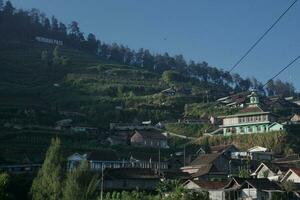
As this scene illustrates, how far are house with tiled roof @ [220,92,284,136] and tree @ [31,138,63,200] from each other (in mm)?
40937

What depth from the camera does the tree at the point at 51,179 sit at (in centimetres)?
4609

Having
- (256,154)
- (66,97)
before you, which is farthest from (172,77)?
(256,154)

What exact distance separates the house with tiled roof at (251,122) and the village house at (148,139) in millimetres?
9399

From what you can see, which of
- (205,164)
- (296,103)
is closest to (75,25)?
(296,103)

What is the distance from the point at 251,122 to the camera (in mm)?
83812

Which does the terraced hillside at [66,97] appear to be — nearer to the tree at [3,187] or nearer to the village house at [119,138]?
the village house at [119,138]

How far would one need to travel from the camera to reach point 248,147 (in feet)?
263

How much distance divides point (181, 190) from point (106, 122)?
5151 centimetres

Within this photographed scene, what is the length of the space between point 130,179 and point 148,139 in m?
24.2

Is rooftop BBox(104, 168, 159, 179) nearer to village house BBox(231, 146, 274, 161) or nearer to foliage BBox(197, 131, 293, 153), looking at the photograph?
village house BBox(231, 146, 274, 161)

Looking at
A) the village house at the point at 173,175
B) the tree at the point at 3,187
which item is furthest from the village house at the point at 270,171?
the tree at the point at 3,187

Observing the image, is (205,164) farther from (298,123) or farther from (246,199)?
(298,123)

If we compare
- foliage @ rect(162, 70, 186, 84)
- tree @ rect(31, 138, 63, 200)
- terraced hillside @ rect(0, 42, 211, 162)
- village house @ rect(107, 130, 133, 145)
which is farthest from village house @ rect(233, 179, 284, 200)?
foliage @ rect(162, 70, 186, 84)

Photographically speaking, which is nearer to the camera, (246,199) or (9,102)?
(246,199)
